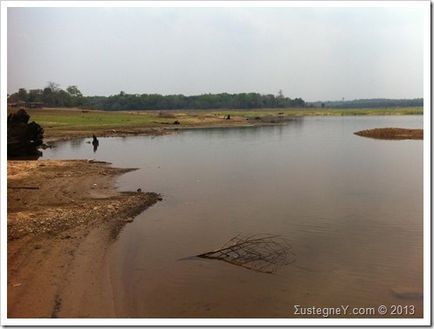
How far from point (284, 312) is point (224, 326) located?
146cm

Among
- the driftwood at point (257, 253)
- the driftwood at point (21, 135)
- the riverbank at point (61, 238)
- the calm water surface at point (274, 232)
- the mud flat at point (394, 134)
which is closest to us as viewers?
the riverbank at point (61, 238)

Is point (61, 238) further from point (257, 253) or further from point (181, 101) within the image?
point (181, 101)

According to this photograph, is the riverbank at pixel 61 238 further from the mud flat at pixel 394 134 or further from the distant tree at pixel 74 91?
the distant tree at pixel 74 91

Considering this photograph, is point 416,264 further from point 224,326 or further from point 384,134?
point 384,134

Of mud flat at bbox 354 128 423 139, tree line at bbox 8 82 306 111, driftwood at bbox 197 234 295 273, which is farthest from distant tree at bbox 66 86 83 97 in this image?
driftwood at bbox 197 234 295 273

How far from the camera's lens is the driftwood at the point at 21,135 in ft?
84.9

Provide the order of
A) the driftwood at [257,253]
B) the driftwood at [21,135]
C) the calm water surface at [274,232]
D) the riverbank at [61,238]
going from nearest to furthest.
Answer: the riverbank at [61,238] → the calm water surface at [274,232] → the driftwood at [257,253] → the driftwood at [21,135]

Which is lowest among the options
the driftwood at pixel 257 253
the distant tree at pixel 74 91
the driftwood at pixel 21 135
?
the driftwood at pixel 257 253

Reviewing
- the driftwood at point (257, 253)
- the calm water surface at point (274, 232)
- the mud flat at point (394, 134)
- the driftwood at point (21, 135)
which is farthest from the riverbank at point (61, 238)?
the mud flat at point (394, 134)

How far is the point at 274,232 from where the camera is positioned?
456 inches

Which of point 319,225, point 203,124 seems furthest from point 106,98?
point 319,225

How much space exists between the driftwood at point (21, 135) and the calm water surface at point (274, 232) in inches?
366

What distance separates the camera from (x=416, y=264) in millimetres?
9414

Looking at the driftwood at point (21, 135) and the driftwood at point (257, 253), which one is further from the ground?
the driftwood at point (21, 135)
